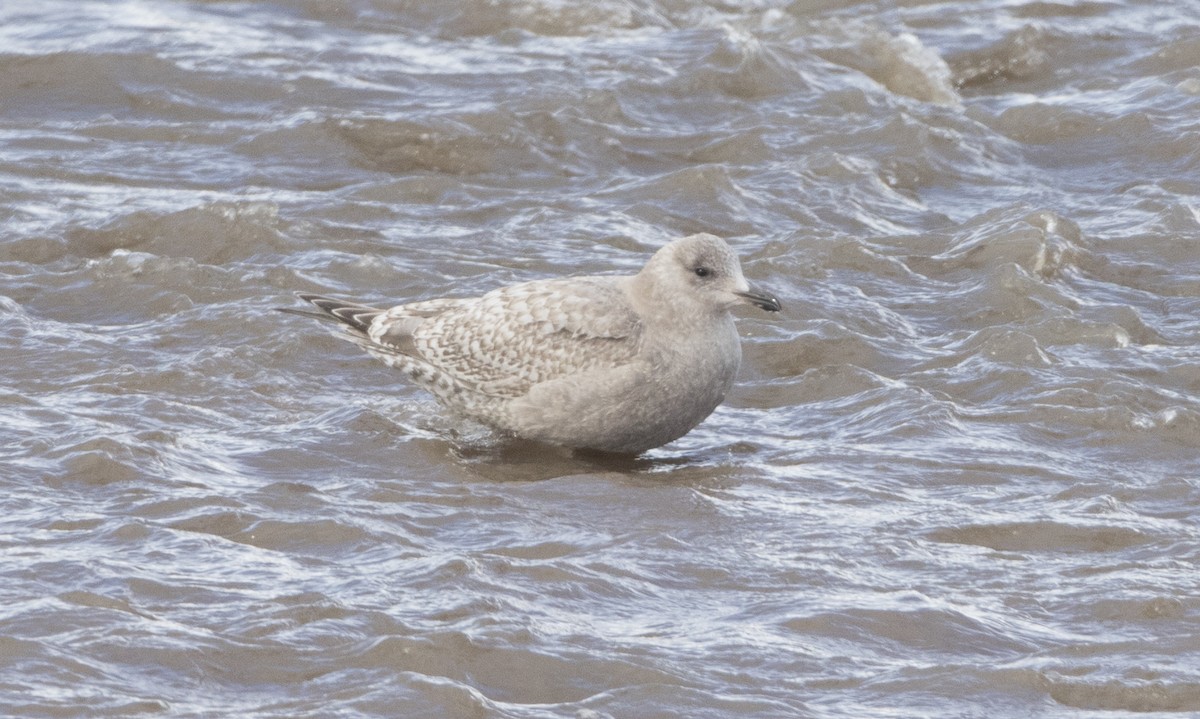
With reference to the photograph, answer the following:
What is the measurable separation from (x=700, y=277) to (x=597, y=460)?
78 cm

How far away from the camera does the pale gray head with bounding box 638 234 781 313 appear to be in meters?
6.29

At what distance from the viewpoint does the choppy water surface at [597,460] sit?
464 cm

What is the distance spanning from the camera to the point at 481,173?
954 cm

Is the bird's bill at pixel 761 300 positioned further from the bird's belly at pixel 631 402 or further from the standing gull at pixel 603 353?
the bird's belly at pixel 631 402

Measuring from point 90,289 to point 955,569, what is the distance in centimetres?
427

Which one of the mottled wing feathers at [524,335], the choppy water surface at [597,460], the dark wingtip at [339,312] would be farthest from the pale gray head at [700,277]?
the dark wingtip at [339,312]

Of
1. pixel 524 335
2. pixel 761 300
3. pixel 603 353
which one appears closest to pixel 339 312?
pixel 524 335

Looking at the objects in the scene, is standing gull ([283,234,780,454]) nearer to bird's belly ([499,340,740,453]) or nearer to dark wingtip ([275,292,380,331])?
bird's belly ([499,340,740,453])

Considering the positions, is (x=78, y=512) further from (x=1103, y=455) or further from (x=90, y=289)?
(x=1103, y=455)

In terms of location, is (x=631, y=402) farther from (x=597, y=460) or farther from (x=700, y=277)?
(x=700, y=277)

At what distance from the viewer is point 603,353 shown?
620 centimetres

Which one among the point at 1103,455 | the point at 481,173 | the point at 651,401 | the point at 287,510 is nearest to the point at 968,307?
the point at 1103,455

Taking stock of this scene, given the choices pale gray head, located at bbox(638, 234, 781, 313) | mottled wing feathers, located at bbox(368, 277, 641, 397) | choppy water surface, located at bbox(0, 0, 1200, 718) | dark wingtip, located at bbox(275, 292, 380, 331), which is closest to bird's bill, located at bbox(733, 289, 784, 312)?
pale gray head, located at bbox(638, 234, 781, 313)

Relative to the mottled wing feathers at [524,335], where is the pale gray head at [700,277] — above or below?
above
